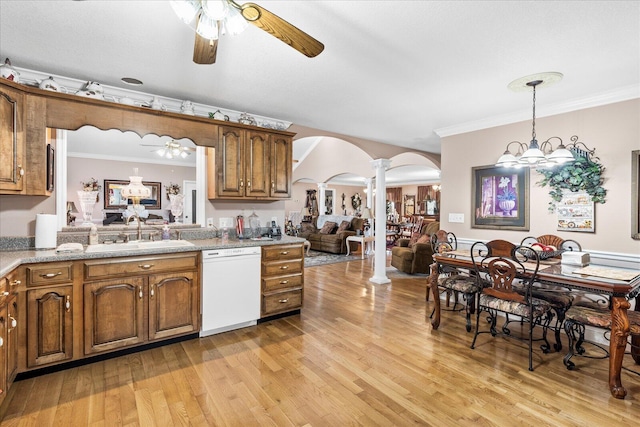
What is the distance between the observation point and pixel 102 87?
2.92 meters

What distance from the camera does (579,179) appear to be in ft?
10.8

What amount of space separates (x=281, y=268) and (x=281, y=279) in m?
0.12

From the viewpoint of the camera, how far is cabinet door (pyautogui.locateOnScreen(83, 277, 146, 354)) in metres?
2.45

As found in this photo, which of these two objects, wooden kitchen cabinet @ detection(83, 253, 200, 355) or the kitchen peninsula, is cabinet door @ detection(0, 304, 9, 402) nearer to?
the kitchen peninsula

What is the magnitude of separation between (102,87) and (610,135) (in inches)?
197

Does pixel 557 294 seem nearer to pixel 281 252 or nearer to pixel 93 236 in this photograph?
pixel 281 252

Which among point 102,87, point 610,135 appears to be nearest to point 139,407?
point 102,87

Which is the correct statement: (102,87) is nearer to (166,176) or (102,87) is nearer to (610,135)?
(166,176)

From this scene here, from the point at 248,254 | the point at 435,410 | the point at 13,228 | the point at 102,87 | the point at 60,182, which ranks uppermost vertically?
the point at 102,87

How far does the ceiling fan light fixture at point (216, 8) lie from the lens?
1.38 meters

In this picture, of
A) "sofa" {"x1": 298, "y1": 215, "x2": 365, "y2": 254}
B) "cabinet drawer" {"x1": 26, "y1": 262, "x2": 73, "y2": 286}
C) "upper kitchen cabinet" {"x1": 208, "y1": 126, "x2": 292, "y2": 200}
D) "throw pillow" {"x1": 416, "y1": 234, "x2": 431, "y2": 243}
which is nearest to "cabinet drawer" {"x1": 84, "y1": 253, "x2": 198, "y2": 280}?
"cabinet drawer" {"x1": 26, "y1": 262, "x2": 73, "y2": 286}

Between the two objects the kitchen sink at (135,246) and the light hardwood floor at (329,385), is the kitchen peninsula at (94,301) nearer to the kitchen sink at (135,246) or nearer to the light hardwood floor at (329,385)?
the kitchen sink at (135,246)

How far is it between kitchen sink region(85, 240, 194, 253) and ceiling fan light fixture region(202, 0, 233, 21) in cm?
204

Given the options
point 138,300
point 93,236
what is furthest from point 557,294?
point 93,236
